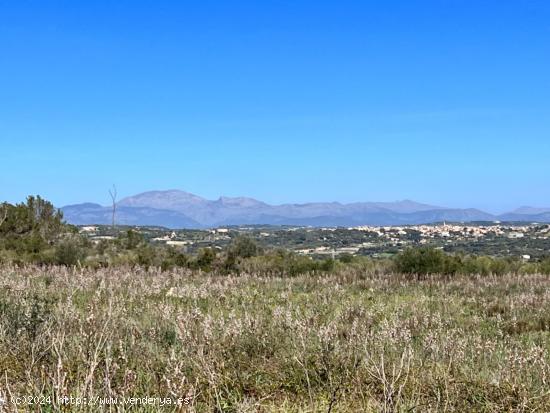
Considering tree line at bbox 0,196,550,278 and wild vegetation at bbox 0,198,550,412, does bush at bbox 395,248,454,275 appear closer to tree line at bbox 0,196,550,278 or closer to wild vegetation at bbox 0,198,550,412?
tree line at bbox 0,196,550,278

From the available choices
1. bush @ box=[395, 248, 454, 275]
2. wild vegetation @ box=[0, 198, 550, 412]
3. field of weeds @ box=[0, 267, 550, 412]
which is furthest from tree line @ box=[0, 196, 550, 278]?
field of weeds @ box=[0, 267, 550, 412]

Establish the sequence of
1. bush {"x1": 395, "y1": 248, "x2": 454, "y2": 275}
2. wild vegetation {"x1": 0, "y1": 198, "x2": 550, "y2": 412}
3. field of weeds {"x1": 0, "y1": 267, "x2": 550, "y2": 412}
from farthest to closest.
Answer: bush {"x1": 395, "y1": 248, "x2": 454, "y2": 275}
wild vegetation {"x1": 0, "y1": 198, "x2": 550, "y2": 412}
field of weeds {"x1": 0, "y1": 267, "x2": 550, "y2": 412}

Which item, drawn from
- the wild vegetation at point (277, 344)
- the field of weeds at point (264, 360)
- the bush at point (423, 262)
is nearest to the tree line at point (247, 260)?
the bush at point (423, 262)

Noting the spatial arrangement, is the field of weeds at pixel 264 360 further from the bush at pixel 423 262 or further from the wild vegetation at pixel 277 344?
the bush at pixel 423 262

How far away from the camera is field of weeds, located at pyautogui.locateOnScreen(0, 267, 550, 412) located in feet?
11.0

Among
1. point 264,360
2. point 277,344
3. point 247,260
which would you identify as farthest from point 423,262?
point 264,360

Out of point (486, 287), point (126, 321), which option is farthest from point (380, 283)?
point (126, 321)

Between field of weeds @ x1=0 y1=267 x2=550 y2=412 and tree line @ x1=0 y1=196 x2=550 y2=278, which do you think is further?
tree line @ x1=0 y1=196 x2=550 y2=278

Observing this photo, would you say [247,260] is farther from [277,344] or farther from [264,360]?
[264,360]

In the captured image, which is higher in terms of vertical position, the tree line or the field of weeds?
the field of weeds

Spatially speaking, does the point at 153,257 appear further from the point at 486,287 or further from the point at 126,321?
the point at 126,321

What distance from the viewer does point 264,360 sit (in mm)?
5152

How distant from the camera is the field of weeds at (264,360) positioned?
132 inches

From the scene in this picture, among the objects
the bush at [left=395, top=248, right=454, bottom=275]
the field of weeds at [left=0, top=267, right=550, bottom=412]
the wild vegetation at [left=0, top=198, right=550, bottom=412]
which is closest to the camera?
the field of weeds at [left=0, top=267, right=550, bottom=412]
